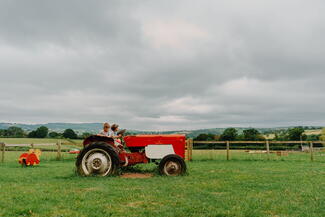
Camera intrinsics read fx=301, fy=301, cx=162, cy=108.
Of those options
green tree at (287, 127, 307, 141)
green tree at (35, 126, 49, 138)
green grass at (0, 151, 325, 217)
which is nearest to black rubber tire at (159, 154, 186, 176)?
green grass at (0, 151, 325, 217)

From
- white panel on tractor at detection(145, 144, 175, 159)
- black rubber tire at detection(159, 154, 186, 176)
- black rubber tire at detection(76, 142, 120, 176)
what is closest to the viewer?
black rubber tire at detection(76, 142, 120, 176)

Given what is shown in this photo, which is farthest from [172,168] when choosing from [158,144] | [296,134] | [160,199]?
[296,134]

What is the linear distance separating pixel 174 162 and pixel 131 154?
4.20 feet

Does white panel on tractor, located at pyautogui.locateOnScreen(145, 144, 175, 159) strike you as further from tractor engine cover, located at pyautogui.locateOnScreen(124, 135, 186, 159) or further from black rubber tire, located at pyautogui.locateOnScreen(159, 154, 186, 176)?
black rubber tire, located at pyautogui.locateOnScreen(159, 154, 186, 176)

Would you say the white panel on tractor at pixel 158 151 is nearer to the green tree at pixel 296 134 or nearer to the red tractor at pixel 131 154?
the red tractor at pixel 131 154

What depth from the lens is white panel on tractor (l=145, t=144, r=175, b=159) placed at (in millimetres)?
8828

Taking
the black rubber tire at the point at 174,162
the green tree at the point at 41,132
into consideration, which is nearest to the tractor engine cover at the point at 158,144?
the black rubber tire at the point at 174,162

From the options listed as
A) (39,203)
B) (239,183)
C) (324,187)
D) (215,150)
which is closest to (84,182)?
(39,203)

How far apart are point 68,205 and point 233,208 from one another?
2536 mm

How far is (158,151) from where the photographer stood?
885cm

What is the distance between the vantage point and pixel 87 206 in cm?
459

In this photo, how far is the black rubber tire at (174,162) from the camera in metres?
8.41

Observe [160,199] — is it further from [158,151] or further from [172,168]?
[158,151]

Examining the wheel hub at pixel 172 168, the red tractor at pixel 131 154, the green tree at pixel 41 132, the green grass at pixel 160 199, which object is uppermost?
the green tree at pixel 41 132
